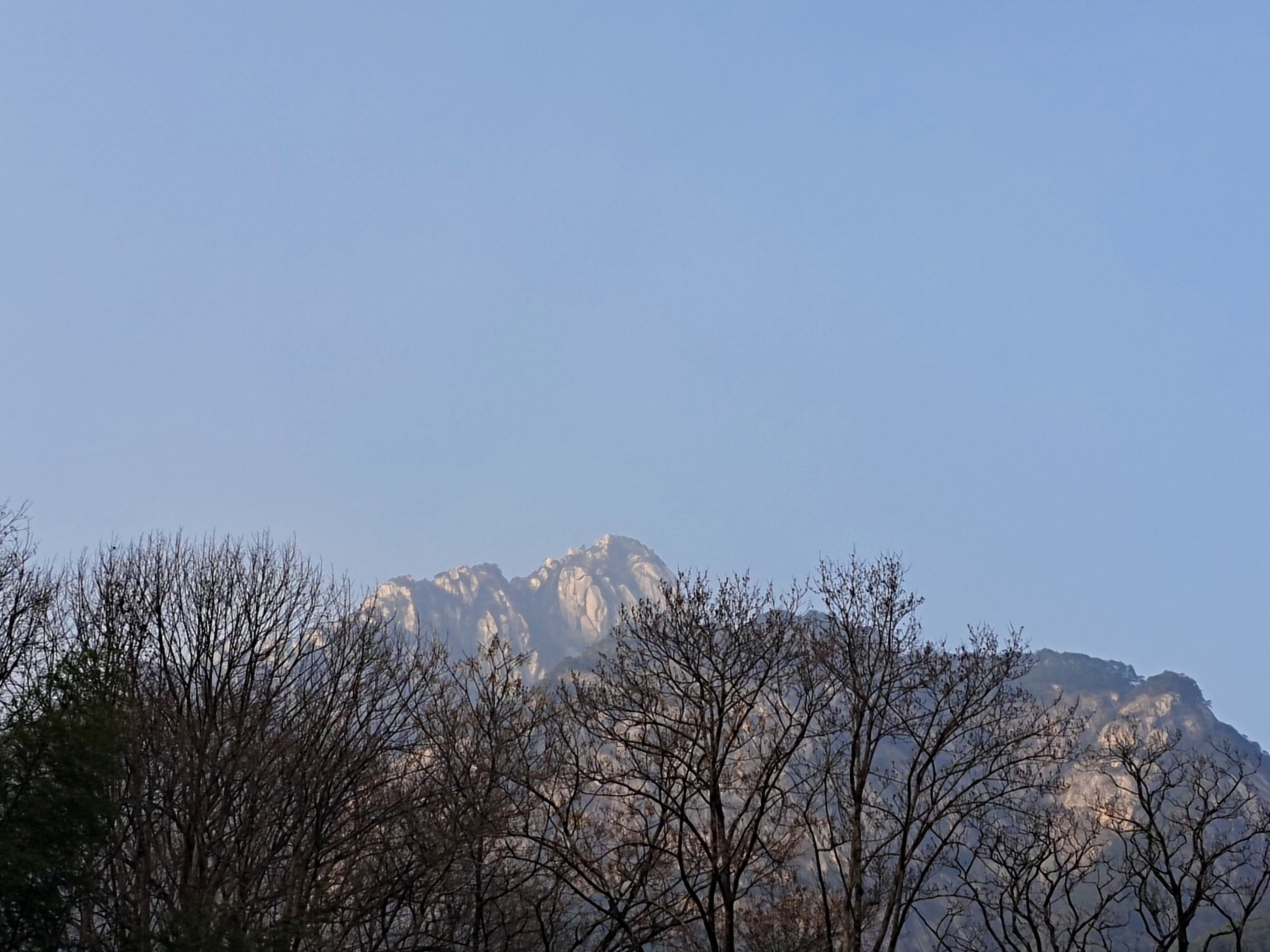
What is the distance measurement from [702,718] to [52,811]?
1119 cm

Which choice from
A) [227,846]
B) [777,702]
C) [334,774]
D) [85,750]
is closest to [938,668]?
[777,702]

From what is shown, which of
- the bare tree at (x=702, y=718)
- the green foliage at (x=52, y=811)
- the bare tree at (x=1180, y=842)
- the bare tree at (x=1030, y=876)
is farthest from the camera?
the bare tree at (x=1030, y=876)

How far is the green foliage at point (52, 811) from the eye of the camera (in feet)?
57.4

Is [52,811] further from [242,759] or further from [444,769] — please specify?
[444,769]

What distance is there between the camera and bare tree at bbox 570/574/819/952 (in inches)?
824

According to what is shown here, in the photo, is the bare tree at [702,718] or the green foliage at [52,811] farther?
the bare tree at [702,718]

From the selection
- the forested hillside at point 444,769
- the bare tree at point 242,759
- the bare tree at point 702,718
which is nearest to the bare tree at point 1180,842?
the forested hillside at point 444,769

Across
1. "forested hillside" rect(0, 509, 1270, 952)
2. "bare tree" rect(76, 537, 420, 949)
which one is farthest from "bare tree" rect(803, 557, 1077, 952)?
"bare tree" rect(76, 537, 420, 949)

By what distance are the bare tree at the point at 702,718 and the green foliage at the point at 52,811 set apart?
8.21 metres

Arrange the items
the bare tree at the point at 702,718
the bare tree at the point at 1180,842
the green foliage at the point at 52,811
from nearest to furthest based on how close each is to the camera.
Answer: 1. the green foliage at the point at 52,811
2. the bare tree at the point at 702,718
3. the bare tree at the point at 1180,842

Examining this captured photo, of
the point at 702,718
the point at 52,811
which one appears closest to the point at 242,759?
the point at 52,811

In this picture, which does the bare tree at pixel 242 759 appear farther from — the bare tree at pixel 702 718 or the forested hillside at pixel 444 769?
the bare tree at pixel 702 718

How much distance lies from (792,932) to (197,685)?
52.1 ft

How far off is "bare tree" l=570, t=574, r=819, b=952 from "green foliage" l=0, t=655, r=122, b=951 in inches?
323
